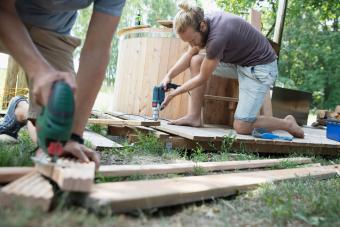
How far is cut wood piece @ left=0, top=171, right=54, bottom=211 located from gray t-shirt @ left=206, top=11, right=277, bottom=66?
103 inches

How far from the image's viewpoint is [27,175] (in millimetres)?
1668

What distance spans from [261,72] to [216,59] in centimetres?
73

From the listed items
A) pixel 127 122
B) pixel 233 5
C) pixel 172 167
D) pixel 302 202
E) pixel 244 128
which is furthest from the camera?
pixel 233 5

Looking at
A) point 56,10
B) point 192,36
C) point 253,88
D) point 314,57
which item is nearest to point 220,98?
point 253,88

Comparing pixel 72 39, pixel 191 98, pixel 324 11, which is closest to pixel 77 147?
pixel 72 39

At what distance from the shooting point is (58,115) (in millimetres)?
1392

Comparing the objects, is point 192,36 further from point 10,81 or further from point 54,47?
point 10,81

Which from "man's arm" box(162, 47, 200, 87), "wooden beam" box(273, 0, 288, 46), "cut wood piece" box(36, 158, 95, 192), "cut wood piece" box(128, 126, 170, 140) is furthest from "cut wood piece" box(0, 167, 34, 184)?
"wooden beam" box(273, 0, 288, 46)

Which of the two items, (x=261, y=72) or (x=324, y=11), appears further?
(x=324, y=11)

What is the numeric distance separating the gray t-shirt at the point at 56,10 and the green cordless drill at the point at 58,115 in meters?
0.65

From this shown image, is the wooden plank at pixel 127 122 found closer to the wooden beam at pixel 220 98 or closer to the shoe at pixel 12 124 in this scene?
the shoe at pixel 12 124

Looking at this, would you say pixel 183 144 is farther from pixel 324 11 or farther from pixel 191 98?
pixel 324 11

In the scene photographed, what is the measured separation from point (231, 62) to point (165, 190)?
9.59 ft

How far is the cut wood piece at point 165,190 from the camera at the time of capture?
59.2 inches
